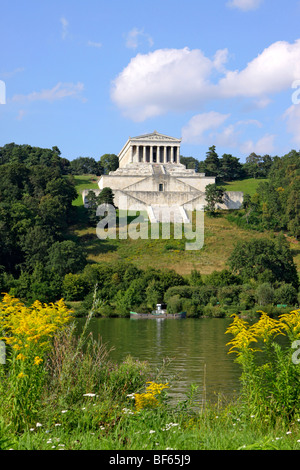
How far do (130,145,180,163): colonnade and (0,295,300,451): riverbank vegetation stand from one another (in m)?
91.1

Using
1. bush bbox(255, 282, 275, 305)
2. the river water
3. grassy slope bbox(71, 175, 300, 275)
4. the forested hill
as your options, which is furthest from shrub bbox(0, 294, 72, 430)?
grassy slope bbox(71, 175, 300, 275)

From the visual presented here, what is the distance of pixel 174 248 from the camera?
203ft

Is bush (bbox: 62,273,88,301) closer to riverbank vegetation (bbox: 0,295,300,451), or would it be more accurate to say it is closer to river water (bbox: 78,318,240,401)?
river water (bbox: 78,318,240,401)

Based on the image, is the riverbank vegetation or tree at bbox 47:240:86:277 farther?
tree at bbox 47:240:86:277

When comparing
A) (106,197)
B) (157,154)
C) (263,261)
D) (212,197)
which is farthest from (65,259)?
(157,154)

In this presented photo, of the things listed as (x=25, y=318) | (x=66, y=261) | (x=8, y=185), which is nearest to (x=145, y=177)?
(x=8, y=185)

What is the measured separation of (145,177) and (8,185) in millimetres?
22188

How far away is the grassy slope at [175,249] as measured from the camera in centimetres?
5772

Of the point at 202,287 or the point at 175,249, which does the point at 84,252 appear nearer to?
the point at 175,249

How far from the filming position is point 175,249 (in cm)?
6166

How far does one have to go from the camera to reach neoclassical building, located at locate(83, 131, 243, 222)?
3019 inches

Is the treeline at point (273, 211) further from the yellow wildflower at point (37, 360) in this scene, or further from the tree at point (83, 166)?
the yellow wildflower at point (37, 360)

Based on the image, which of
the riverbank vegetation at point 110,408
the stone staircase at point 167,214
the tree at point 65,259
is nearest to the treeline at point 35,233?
the tree at point 65,259
